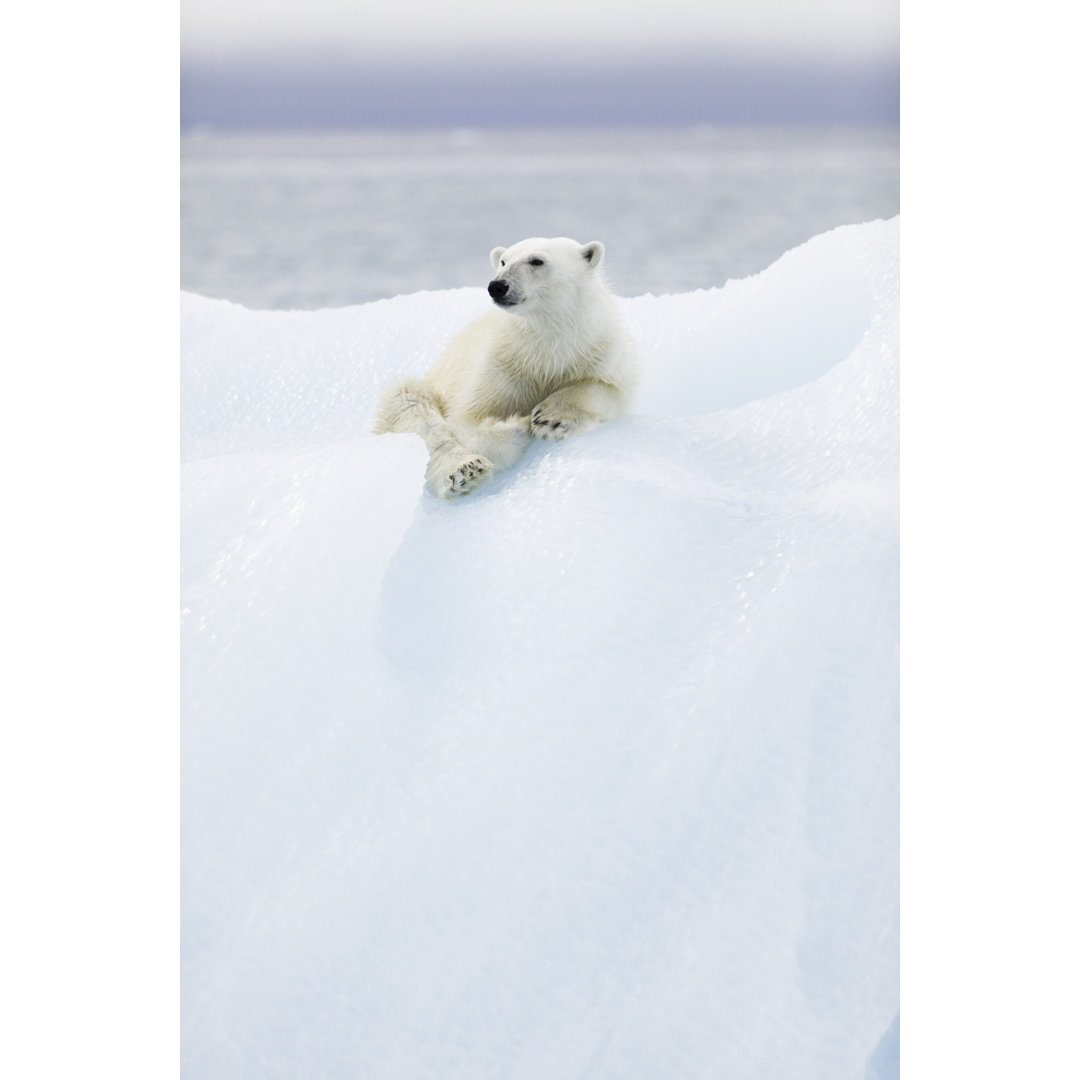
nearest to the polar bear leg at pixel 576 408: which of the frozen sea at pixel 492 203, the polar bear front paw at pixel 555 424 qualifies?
the polar bear front paw at pixel 555 424

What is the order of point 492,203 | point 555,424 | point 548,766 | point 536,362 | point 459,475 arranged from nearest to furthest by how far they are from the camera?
1. point 548,766
2. point 459,475
3. point 555,424
4. point 536,362
5. point 492,203

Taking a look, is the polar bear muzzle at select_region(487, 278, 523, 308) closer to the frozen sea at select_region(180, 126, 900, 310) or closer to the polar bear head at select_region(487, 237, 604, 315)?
the polar bear head at select_region(487, 237, 604, 315)

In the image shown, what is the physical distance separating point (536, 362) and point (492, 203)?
105 centimetres

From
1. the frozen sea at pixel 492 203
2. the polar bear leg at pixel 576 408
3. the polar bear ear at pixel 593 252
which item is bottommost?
the polar bear leg at pixel 576 408

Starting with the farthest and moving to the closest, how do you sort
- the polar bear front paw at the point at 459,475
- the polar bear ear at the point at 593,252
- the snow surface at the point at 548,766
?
the polar bear ear at the point at 593,252 < the polar bear front paw at the point at 459,475 < the snow surface at the point at 548,766

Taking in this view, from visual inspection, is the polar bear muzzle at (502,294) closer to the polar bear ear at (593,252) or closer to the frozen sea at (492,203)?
the polar bear ear at (593,252)

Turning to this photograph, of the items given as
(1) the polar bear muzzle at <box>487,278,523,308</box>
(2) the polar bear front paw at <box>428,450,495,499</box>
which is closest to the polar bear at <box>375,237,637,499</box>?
(1) the polar bear muzzle at <box>487,278,523,308</box>

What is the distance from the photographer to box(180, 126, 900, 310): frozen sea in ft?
7.25

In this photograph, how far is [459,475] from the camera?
1.88 meters

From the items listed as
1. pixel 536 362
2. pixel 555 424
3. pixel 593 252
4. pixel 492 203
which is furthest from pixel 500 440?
pixel 492 203

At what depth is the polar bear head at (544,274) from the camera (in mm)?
2029

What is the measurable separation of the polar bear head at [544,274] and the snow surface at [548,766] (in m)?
0.27

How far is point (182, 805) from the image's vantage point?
1.76 meters

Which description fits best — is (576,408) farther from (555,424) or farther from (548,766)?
(548,766)
